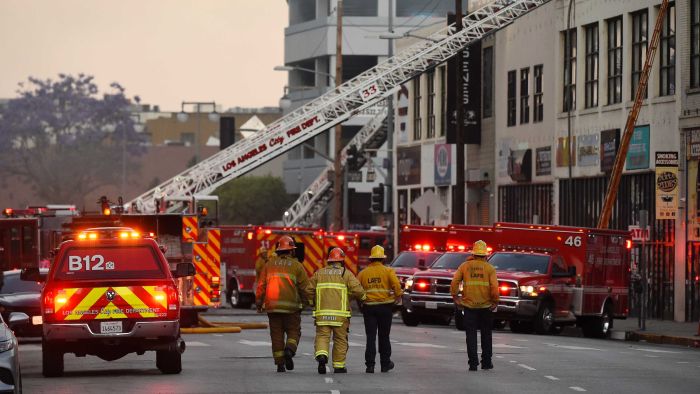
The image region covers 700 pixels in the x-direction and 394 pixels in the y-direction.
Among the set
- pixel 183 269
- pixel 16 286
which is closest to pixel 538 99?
pixel 16 286

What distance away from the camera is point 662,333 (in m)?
38.5

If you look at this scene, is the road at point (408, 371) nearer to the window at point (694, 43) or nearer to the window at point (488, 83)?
the window at point (694, 43)

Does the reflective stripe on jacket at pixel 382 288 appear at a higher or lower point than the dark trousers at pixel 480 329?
higher

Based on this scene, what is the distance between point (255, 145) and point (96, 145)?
76.8 m

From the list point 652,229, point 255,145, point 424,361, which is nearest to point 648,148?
point 652,229

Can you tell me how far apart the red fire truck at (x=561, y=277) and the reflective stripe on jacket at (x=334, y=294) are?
1373cm

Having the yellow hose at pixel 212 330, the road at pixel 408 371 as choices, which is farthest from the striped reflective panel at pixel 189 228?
the yellow hose at pixel 212 330

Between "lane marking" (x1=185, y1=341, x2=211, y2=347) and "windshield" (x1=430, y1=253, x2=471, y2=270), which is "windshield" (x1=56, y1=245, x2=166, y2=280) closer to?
"lane marking" (x1=185, y1=341, x2=211, y2=347)

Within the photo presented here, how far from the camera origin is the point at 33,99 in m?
129

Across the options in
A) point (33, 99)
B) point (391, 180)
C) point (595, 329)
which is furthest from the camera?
point (33, 99)

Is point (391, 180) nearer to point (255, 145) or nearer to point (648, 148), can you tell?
point (255, 145)

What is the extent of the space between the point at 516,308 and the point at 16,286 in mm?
10833

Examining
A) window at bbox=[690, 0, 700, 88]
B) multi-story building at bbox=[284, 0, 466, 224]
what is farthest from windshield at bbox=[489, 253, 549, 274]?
multi-story building at bbox=[284, 0, 466, 224]

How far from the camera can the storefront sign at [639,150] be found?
48.2 metres
